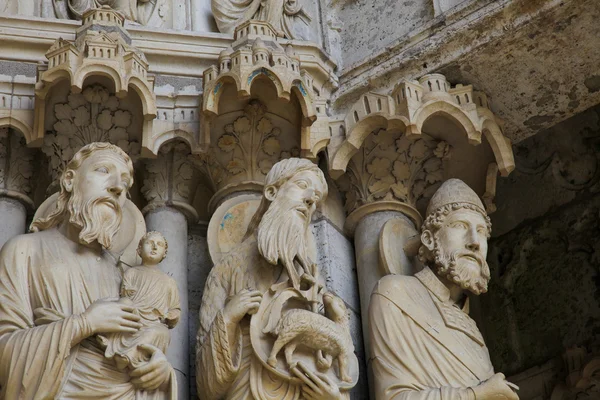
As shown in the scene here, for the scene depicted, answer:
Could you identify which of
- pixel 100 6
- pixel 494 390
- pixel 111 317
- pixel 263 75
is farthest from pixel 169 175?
pixel 494 390

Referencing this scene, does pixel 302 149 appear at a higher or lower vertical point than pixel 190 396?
higher

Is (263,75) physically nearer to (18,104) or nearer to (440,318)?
(18,104)

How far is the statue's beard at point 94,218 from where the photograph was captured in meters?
4.11

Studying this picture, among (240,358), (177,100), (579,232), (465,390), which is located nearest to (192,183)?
(177,100)

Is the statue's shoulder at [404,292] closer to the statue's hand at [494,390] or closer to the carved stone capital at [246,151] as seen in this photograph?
the statue's hand at [494,390]

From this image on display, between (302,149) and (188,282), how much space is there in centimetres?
60

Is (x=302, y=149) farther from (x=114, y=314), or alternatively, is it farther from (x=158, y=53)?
(x=114, y=314)

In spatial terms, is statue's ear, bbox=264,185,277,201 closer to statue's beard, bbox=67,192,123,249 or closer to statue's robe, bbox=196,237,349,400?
statue's robe, bbox=196,237,349,400

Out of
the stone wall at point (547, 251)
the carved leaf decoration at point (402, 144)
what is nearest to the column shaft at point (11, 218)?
the carved leaf decoration at point (402, 144)

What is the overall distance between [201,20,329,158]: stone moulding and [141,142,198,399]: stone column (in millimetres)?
193

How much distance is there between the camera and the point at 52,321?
3.89 metres

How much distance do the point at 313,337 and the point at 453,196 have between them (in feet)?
2.60

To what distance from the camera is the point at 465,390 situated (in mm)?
4125

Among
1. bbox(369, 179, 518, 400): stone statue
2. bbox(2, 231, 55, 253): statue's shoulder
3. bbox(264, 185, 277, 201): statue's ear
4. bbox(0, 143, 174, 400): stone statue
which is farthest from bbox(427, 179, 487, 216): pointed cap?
bbox(2, 231, 55, 253): statue's shoulder
